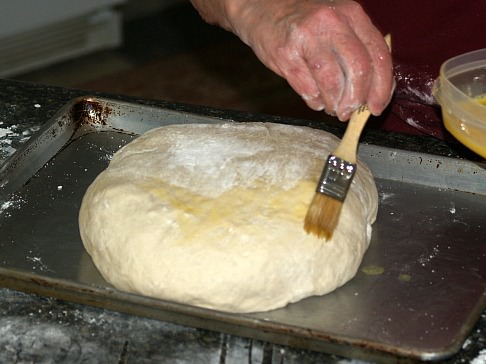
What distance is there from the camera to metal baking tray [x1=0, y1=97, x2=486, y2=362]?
119cm

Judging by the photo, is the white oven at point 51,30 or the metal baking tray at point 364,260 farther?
the white oven at point 51,30

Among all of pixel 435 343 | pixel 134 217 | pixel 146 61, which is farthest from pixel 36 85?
pixel 146 61

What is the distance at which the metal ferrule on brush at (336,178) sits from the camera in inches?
51.9

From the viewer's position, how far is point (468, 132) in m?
1.47

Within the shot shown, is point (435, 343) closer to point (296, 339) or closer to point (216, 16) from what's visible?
point (296, 339)

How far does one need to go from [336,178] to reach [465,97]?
30cm

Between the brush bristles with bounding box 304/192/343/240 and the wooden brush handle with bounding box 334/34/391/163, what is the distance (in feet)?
0.26

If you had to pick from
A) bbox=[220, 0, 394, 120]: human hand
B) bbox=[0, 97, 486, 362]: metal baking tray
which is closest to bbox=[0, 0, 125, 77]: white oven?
bbox=[0, 97, 486, 362]: metal baking tray

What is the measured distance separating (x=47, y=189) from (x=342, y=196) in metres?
0.60

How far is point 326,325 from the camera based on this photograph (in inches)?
49.6

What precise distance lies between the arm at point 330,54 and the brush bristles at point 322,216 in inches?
6.3

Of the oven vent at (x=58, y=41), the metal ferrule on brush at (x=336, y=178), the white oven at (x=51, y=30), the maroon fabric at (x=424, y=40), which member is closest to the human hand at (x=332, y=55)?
the metal ferrule on brush at (x=336, y=178)

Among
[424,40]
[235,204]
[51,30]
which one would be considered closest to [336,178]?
[235,204]

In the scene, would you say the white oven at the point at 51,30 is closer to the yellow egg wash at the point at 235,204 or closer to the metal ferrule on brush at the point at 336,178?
the yellow egg wash at the point at 235,204
